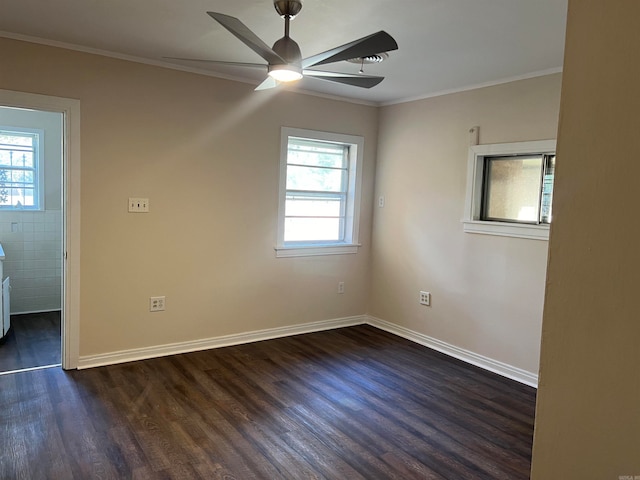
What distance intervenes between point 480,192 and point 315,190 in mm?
1622

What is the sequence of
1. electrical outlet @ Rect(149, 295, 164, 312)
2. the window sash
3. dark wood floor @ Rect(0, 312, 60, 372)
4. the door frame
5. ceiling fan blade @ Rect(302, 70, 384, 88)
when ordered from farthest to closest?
electrical outlet @ Rect(149, 295, 164, 312) → dark wood floor @ Rect(0, 312, 60, 372) → the window sash → the door frame → ceiling fan blade @ Rect(302, 70, 384, 88)

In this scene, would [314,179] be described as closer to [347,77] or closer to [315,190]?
[315,190]

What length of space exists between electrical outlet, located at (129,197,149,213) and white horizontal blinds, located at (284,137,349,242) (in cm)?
137

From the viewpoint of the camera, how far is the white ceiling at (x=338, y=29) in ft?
8.13

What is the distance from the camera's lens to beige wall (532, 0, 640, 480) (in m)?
0.56

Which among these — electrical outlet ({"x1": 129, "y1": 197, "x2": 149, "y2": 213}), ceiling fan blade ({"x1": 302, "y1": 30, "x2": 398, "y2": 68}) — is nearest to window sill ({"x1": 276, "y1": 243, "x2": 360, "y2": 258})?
electrical outlet ({"x1": 129, "y1": 197, "x2": 149, "y2": 213})

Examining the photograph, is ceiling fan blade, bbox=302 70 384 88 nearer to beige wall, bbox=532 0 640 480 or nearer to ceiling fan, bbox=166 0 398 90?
ceiling fan, bbox=166 0 398 90

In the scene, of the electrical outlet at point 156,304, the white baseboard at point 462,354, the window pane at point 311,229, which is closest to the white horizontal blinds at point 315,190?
the window pane at point 311,229

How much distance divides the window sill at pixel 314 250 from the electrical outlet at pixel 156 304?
3.79 ft

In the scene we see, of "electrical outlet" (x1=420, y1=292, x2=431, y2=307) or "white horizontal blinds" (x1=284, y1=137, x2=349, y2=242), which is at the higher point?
"white horizontal blinds" (x1=284, y1=137, x2=349, y2=242)

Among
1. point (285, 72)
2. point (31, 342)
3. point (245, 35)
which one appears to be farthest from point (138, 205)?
point (245, 35)

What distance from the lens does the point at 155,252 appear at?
12.6 feet

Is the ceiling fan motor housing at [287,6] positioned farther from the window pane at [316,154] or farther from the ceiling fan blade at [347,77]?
the window pane at [316,154]

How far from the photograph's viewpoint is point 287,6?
2.35 meters
